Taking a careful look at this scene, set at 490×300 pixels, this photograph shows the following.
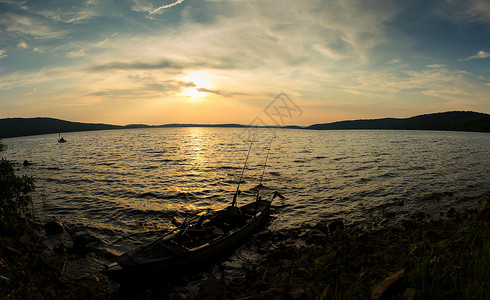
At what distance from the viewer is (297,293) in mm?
7910

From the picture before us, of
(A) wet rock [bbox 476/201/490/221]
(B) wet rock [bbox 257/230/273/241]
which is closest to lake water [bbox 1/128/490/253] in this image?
(B) wet rock [bbox 257/230/273/241]

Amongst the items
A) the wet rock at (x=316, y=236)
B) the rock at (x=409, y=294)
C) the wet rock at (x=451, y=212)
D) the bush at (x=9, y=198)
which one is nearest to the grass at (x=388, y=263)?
the rock at (x=409, y=294)

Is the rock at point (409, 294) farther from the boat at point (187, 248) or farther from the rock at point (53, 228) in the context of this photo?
the rock at point (53, 228)

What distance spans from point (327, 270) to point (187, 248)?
6.59m

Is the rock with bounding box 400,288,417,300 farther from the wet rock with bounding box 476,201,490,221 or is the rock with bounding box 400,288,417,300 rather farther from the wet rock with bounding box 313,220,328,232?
the wet rock with bounding box 476,201,490,221

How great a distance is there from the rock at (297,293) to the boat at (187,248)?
498 centimetres

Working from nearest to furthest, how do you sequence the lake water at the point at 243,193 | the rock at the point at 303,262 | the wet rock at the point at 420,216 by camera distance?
1. the rock at the point at 303,262
2. the wet rock at the point at 420,216
3. the lake water at the point at 243,193

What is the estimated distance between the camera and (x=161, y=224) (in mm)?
17297

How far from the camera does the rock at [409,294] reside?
5916 mm

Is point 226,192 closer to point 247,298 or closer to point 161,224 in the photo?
point 161,224

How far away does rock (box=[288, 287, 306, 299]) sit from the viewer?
770cm

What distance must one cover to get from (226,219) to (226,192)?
10.6 meters

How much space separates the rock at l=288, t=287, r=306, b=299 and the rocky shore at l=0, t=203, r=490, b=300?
0.12ft

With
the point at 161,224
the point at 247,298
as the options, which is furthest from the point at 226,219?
the point at 247,298
